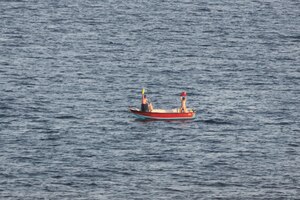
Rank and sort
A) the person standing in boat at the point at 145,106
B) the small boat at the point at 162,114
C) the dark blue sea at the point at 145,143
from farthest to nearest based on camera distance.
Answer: the person standing in boat at the point at 145,106, the small boat at the point at 162,114, the dark blue sea at the point at 145,143

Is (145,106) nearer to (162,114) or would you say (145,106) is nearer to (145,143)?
(162,114)

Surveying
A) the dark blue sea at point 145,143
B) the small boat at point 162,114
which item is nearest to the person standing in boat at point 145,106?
the small boat at point 162,114

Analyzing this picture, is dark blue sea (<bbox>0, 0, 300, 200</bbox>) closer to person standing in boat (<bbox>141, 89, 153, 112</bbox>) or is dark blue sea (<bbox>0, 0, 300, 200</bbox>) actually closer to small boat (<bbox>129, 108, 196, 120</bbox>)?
small boat (<bbox>129, 108, 196, 120</bbox>)

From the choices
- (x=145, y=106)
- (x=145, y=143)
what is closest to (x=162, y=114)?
(x=145, y=106)

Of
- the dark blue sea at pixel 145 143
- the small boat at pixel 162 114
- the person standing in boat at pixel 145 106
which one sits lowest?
the dark blue sea at pixel 145 143

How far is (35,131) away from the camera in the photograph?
549 ft

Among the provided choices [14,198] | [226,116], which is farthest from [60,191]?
[226,116]

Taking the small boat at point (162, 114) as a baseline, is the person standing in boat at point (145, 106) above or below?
above

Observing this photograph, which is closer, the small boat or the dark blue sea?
the dark blue sea

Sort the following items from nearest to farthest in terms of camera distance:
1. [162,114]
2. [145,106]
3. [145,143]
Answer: [145,143], [162,114], [145,106]

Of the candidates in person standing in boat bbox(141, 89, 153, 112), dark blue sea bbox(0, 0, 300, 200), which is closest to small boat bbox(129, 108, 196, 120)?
person standing in boat bbox(141, 89, 153, 112)

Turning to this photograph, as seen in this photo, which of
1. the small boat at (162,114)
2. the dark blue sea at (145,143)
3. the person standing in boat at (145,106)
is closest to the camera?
the dark blue sea at (145,143)

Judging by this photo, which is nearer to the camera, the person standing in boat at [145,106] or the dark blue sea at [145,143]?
the dark blue sea at [145,143]

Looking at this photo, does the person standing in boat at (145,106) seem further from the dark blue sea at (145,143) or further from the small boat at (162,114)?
the dark blue sea at (145,143)
